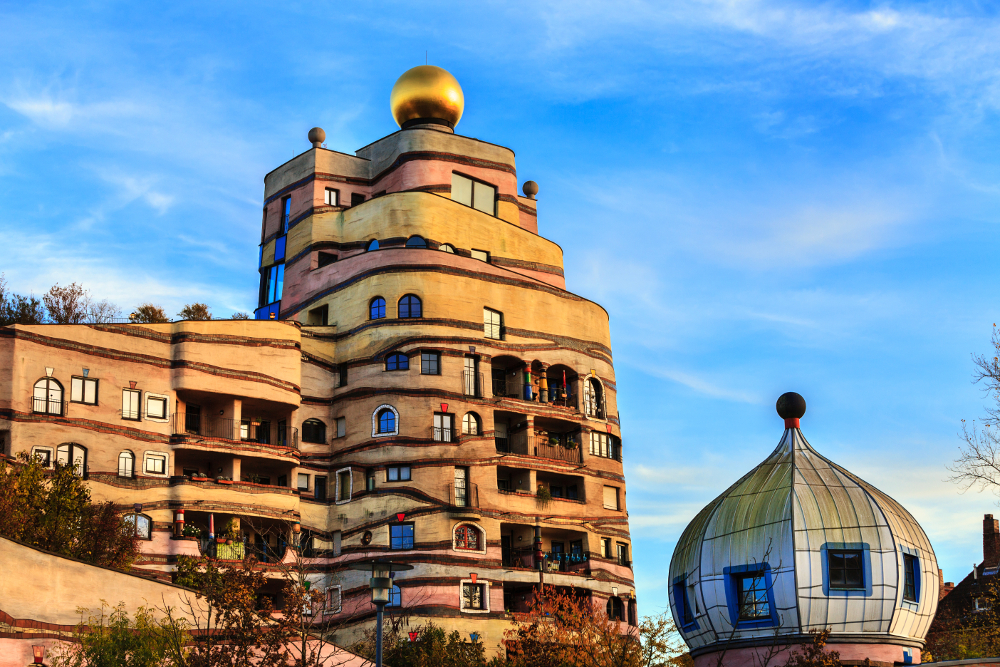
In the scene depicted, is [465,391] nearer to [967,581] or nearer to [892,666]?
[892,666]

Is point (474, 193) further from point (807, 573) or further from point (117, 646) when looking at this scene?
point (117, 646)

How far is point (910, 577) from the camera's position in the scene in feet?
99.6

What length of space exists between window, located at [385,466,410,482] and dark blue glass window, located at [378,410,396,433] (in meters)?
1.46

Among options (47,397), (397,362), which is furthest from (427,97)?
(47,397)

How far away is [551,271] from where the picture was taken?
55625 mm

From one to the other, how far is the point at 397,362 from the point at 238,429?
6555mm

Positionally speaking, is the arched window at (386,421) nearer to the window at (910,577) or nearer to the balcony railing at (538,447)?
the balcony railing at (538,447)

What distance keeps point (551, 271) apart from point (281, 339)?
14004mm

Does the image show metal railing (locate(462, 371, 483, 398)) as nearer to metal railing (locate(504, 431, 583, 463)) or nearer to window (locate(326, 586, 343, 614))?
metal railing (locate(504, 431, 583, 463))

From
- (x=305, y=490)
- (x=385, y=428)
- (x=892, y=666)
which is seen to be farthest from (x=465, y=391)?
(x=892, y=666)

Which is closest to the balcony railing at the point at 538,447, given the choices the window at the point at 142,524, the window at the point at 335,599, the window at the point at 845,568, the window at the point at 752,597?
the window at the point at 335,599

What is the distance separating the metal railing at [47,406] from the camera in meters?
40.7

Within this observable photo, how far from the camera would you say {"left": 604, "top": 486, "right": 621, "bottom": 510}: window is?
166ft

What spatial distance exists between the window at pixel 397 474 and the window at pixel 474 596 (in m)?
4.48
